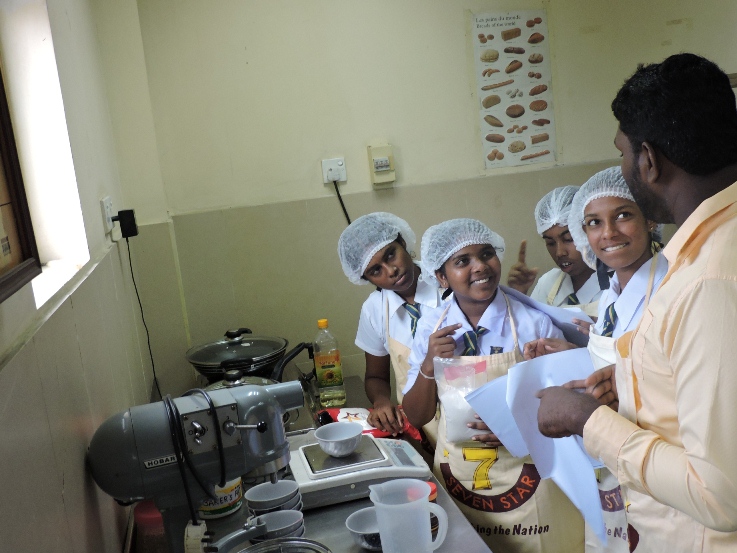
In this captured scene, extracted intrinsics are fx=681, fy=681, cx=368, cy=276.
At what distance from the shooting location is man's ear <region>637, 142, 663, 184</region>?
1099 millimetres

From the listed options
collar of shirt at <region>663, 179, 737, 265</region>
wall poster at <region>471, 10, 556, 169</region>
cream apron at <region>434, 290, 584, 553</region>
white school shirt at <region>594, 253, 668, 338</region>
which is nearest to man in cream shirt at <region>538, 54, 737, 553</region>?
collar of shirt at <region>663, 179, 737, 265</region>

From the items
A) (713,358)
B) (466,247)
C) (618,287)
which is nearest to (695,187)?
(713,358)

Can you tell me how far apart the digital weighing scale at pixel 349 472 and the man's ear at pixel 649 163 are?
827 mm

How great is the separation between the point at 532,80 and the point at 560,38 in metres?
0.24

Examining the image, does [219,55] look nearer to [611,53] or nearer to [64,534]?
[611,53]

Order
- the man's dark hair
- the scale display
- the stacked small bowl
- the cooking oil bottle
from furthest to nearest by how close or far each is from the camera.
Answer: the cooking oil bottle
the scale display
the stacked small bowl
the man's dark hair

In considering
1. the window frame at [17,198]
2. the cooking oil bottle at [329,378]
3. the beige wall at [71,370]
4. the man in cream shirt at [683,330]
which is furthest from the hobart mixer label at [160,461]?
the cooking oil bottle at [329,378]

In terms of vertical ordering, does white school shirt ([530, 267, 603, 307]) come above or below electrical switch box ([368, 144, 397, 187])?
below

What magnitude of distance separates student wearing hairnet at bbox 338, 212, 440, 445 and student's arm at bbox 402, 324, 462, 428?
18 centimetres

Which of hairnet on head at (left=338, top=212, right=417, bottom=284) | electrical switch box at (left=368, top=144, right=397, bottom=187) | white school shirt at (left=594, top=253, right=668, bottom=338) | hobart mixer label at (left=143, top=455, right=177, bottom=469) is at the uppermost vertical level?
electrical switch box at (left=368, top=144, right=397, bottom=187)

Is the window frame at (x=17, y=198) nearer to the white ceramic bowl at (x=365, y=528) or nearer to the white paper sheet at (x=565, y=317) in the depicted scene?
the white ceramic bowl at (x=365, y=528)

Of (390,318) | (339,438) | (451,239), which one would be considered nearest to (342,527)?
(339,438)

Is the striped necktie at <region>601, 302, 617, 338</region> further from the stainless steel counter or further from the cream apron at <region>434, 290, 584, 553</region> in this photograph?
the stainless steel counter

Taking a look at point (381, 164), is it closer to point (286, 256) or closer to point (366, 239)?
point (286, 256)
